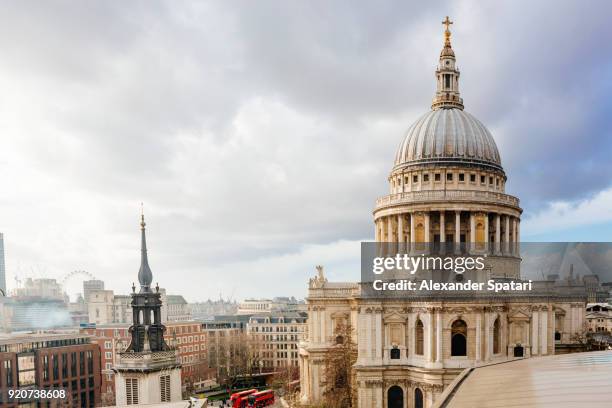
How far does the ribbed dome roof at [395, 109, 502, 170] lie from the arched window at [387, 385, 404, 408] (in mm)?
30941

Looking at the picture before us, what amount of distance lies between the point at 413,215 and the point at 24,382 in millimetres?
56885

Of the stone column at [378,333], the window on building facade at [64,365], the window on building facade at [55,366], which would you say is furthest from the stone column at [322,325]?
the window on building facade at [55,366]

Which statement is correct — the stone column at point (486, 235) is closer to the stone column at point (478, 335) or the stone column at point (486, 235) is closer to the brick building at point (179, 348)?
the stone column at point (478, 335)

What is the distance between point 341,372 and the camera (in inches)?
2328

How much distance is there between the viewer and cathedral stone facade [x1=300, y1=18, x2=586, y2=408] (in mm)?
51656

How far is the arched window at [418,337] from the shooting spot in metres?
53.4

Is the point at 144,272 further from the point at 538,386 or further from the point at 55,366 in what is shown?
the point at 55,366

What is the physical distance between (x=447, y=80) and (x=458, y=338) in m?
40.3

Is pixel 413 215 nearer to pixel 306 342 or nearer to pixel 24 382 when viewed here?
pixel 306 342

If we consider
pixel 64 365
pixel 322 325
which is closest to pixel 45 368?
pixel 64 365

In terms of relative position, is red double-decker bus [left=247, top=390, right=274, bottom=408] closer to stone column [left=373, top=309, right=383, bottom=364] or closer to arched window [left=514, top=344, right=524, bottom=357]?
stone column [left=373, top=309, right=383, bottom=364]

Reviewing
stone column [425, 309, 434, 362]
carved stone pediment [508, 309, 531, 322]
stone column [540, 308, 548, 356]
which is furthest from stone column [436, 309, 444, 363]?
stone column [540, 308, 548, 356]

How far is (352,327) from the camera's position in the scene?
61344 mm

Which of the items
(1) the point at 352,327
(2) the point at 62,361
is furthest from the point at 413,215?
(2) the point at 62,361
